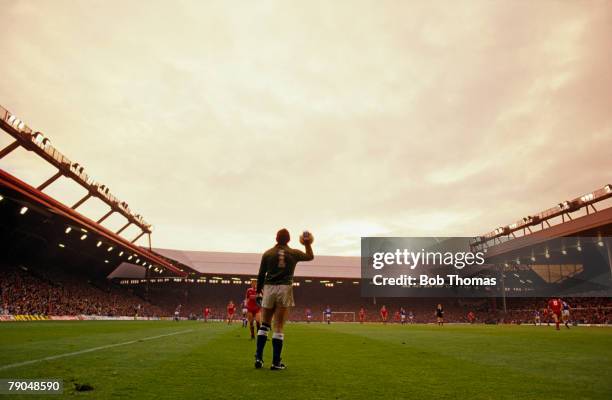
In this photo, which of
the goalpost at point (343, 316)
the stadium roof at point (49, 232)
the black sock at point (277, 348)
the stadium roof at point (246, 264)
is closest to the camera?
the black sock at point (277, 348)

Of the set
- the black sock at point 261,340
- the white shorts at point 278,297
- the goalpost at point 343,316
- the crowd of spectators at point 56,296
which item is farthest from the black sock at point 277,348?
the goalpost at point 343,316

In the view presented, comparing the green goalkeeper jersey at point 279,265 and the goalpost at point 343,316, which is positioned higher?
the green goalkeeper jersey at point 279,265

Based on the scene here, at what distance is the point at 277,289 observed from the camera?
6191 millimetres

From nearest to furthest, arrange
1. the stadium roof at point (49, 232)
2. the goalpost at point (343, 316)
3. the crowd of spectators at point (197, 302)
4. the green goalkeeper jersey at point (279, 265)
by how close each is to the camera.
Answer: the green goalkeeper jersey at point (279, 265), the stadium roof at point (49, 232), the crowd of spectators at point (197, 302), the goalpost at point (343, 316)

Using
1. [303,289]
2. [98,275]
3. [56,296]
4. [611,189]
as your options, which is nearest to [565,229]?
[611,189]

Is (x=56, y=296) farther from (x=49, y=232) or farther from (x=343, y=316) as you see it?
(x=343, y=316)

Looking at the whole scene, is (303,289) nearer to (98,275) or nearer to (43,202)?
(98,275)

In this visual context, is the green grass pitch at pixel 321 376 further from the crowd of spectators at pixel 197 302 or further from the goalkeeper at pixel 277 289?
the crowd of spectators at pixel 197 302

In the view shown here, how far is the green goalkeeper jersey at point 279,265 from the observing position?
6.23 metres

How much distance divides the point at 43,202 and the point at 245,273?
38.9m

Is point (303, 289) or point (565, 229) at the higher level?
point (565, 229)

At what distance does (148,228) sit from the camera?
5319 centimetres

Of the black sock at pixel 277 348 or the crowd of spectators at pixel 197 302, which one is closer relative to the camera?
the black sock at pixel 277 348

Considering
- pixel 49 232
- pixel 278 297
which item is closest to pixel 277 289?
pixel 278 297
